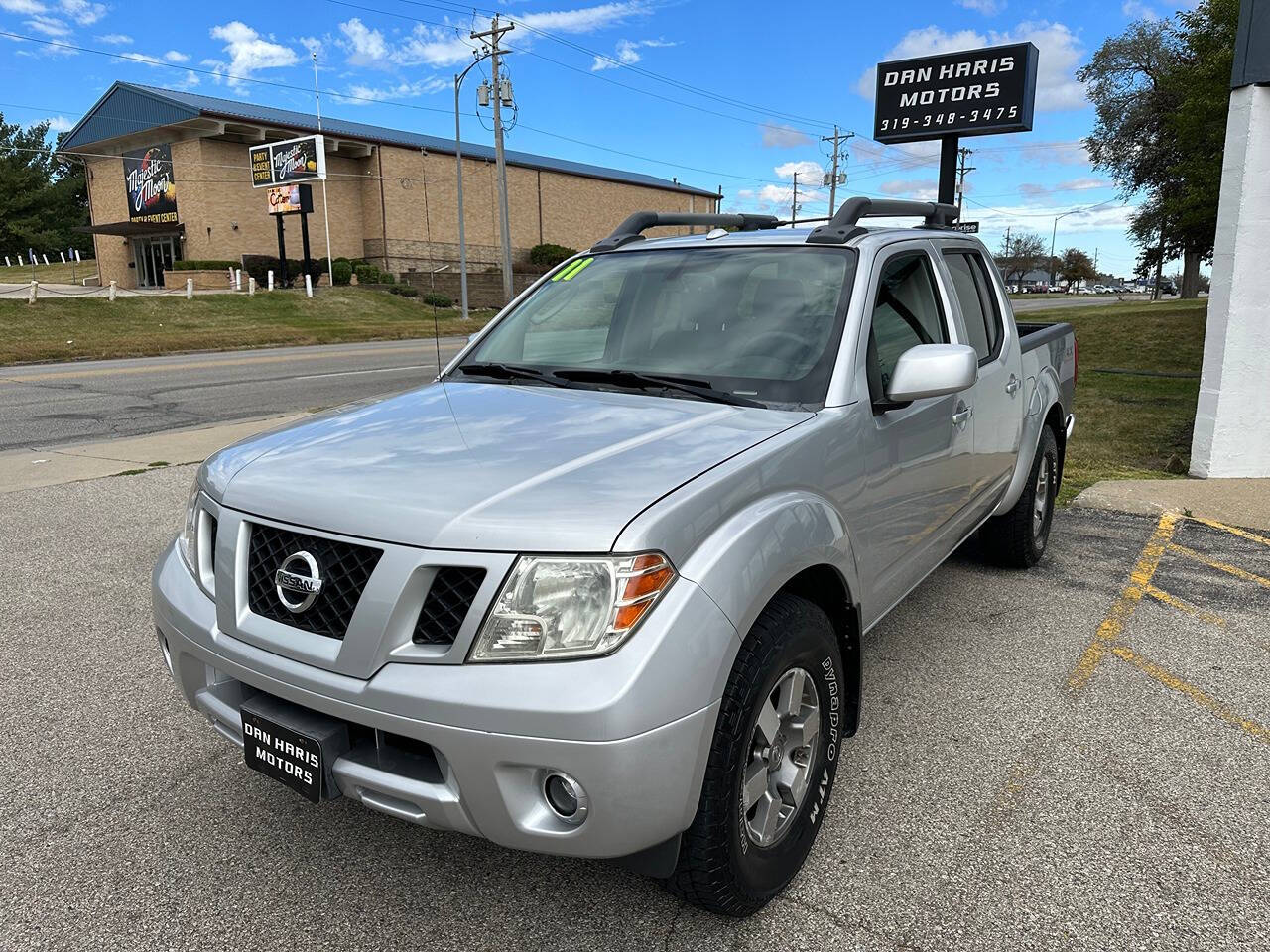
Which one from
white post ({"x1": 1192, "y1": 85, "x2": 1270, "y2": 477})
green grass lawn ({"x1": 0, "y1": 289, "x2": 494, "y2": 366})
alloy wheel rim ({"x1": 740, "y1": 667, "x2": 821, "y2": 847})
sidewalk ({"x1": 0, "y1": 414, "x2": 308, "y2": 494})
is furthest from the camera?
green grass lawn ({"x1": 0, "y1": 289, "x2": 494, "y2": 366})

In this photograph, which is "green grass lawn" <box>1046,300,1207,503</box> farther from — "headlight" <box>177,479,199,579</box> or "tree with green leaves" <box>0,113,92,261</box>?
"tree with green leaves" <box>0,113,92,261</box>

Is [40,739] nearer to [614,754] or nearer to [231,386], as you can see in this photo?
[614,754]

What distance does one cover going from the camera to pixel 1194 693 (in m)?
3.79

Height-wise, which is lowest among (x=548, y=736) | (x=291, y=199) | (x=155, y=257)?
(x=548, y=736)

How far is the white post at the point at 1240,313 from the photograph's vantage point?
7.39 metres

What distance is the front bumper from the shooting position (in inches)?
75.8

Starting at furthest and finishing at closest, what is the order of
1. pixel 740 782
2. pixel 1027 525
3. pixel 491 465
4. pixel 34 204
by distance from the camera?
pixel 34 204
pixel 1027 525
pixel 491 465
pixel 740 782

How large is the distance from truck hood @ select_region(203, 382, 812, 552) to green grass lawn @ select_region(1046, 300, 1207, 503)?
531 cm

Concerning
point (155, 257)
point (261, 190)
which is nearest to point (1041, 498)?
point (261, 190)

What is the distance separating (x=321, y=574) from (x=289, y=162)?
147ft

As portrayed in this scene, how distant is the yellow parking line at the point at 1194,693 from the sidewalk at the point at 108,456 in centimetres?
637

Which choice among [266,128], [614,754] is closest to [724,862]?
[614,754]

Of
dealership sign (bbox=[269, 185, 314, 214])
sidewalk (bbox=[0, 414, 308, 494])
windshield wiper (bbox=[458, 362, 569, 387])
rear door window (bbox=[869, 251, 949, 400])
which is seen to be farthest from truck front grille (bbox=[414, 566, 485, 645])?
dealership sign (bbox=[269, 185, 314, 214])

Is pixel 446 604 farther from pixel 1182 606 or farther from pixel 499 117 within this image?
pixel 499 117
